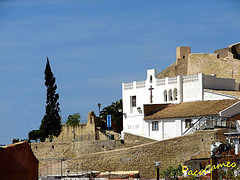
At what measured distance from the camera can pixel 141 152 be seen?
5106cm

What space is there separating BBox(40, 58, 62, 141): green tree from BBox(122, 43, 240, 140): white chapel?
8633 millimetres

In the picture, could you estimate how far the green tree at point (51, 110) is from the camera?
217ft

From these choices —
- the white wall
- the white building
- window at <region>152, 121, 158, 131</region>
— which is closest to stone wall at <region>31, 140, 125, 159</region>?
the white building

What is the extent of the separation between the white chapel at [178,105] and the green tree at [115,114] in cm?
793

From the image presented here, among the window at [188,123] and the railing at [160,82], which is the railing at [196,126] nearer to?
the window at [188,123]

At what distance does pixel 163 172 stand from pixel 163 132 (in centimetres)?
792

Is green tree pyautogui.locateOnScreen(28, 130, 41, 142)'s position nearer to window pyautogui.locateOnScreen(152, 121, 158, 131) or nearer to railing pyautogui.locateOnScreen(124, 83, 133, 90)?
railing pyautogui.locateOnScreen(124, 83, 133, 90)

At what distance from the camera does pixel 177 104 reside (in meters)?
56.7

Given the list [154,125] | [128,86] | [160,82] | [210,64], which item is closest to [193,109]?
[154,125]

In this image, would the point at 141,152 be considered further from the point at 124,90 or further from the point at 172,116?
the point at 124,90

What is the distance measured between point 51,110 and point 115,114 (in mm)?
8189

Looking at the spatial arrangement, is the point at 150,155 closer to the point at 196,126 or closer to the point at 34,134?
the point at 196,126

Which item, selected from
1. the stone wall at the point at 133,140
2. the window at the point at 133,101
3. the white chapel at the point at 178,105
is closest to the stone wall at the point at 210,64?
the white chapel at the point at 178,105

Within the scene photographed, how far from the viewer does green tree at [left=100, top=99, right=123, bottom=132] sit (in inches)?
2741
